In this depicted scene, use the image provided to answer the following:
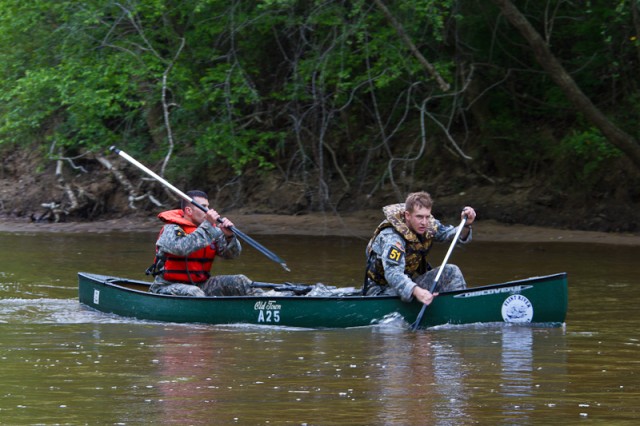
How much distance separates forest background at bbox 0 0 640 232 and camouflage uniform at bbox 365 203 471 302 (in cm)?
496

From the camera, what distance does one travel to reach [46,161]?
19875mm

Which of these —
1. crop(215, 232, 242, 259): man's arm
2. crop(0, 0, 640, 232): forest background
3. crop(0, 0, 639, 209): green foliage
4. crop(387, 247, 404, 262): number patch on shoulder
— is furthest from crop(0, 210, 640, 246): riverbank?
crop(387, 247, 404, 262): number patch on shoulder

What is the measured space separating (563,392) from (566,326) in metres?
2.54

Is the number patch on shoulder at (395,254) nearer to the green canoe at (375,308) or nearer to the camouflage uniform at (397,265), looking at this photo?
the camouflage uniform at (397,265)

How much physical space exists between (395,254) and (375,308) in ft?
1.42

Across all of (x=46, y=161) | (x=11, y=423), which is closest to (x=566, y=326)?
(x=11, y=423)

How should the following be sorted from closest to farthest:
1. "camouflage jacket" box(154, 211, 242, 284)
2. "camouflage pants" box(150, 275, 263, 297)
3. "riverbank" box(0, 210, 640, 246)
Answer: "camouflage jacket" box(154, 211, 242, 284), "camouflage pants" box(150, 275, 263, 297), "riverbank" box(0, 210, 640, 246)

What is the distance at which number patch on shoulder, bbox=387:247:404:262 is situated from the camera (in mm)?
8562

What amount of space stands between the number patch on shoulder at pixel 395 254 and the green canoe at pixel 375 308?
0.29 metres

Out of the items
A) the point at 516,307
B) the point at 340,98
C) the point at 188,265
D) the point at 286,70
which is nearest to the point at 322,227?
the point at 286,70

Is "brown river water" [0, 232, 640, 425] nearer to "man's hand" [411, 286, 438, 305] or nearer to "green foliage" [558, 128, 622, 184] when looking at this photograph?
"man's hand" [411, 286, 438, 305]

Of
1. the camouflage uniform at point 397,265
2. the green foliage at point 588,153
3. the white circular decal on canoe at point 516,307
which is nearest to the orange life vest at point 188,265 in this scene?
the camouflage uniform at point 397,265

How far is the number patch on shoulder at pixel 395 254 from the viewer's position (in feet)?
28.1

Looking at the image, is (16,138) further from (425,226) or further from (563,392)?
(563,392)
